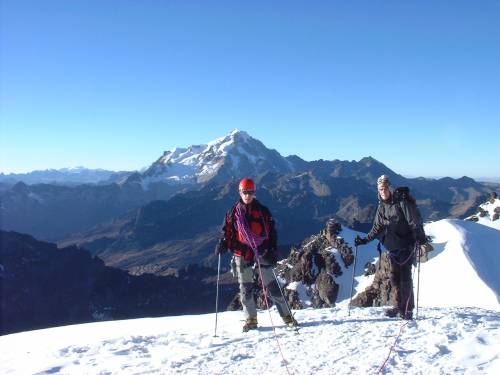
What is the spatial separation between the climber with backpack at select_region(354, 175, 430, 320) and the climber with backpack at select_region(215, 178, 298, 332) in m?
3.08

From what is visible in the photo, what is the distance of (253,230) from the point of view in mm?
11414

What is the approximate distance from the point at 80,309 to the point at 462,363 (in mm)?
199736

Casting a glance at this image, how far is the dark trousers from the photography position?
40.1 feet

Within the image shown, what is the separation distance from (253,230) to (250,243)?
0.34m

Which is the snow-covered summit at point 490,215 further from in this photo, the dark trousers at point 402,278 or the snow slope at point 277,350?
the snow slope at point 277,350

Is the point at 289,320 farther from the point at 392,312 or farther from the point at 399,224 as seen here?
the point at 399,224

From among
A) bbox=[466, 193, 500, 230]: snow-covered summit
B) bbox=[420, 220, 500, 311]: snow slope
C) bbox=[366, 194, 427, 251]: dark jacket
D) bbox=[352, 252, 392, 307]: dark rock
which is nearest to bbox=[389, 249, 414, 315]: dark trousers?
bbox=[366, 194, 427, 251]: dark jacket

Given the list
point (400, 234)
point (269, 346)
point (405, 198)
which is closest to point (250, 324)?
point (269, 346)

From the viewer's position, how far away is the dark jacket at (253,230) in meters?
11.4

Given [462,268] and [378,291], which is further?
[378,291]

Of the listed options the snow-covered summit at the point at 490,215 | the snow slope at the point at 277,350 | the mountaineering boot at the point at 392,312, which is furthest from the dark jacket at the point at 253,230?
the snow-covered summit at the point at 490,215

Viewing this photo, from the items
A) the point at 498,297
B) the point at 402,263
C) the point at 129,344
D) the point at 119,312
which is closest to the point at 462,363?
the point at 402,263

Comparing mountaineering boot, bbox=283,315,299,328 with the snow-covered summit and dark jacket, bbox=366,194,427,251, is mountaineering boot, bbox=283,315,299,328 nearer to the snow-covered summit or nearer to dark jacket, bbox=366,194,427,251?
dark jacket, bbox=366,194,427,251

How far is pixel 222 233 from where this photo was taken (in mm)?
11609
